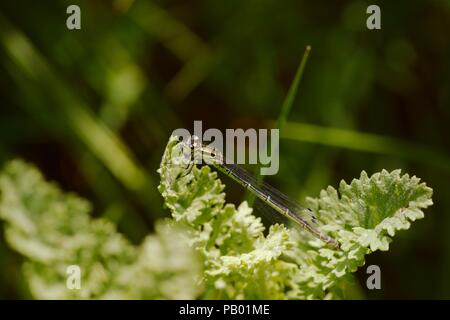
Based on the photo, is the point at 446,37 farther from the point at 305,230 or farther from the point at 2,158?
the point at 2,158

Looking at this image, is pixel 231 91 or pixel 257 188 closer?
pixel 257 188

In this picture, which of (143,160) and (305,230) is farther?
(143,160)

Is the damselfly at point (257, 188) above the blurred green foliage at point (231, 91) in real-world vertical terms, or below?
below

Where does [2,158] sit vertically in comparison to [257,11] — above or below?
below

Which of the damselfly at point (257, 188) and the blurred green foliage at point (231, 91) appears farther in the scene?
the blurred green foliage at point (231, 91)
